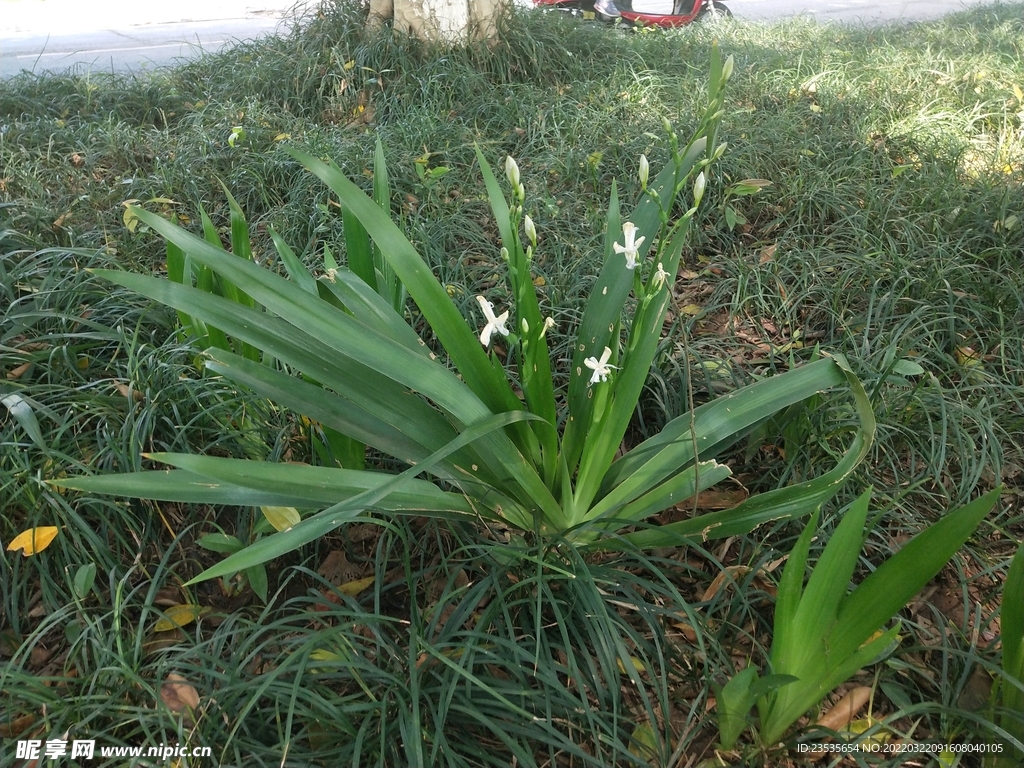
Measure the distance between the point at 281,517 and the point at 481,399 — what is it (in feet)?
1.60

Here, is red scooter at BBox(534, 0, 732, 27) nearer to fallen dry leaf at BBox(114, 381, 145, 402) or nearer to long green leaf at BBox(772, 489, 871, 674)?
fallen dry leaf at BBox(114, 381, 145, 402)

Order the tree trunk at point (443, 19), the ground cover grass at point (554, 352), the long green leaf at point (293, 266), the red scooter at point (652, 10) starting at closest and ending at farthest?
the ground cover grass at point (554, 352) → the long green leaf at point (293, 266) → the tree trunk at point (443, 19) → the red scooter at point (652, 10)

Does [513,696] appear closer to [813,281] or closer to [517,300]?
[517,300]

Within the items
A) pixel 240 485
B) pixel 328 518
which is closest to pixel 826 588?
pixel 328 518

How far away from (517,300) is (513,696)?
698mm

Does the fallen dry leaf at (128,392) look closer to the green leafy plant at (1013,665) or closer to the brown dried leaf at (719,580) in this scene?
the brown dried leaf at (719,580)

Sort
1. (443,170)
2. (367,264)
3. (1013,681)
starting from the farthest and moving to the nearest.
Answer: (443,170), (367,264), (1013,681)

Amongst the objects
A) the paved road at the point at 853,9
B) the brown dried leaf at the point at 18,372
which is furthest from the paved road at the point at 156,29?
the brown dried leaf at the point at 18,372

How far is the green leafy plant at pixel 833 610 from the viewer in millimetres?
964

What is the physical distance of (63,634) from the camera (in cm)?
146

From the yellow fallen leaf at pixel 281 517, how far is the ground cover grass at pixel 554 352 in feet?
0.30

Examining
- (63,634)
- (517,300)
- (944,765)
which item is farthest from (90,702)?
(944,765)

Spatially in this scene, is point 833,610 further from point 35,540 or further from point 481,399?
point 35,540

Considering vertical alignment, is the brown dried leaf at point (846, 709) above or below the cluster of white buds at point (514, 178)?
below
